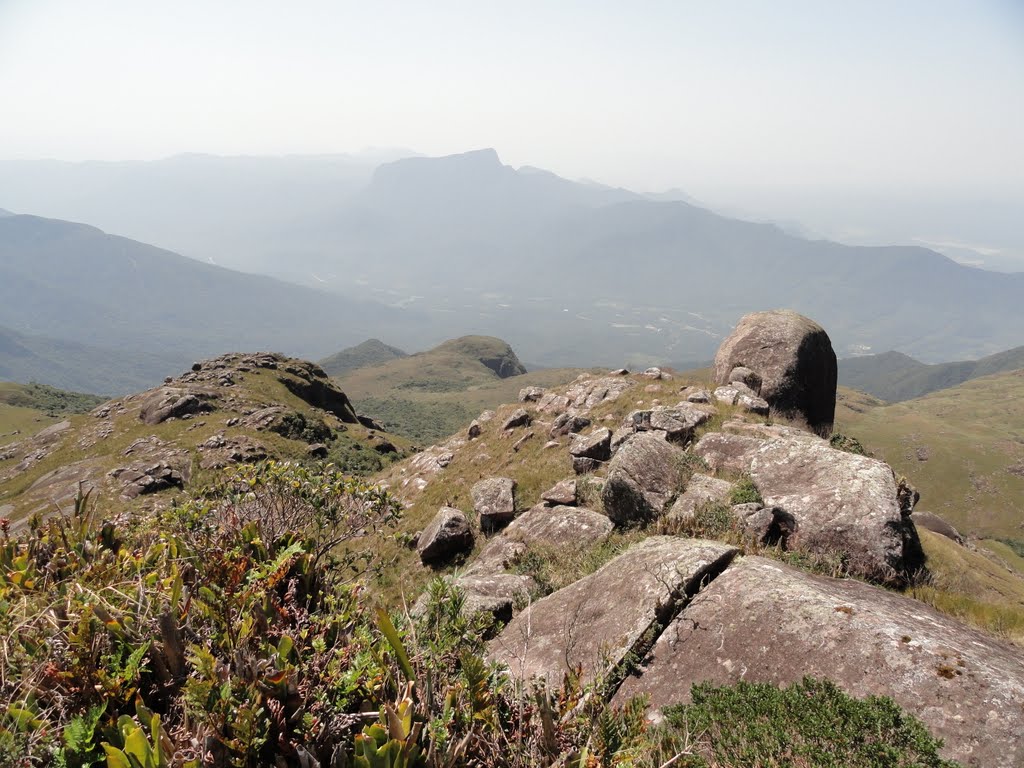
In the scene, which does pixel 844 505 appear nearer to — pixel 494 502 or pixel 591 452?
pixel 591 452

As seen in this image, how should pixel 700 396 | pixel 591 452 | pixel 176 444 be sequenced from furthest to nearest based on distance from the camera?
1. pixel 176 444
2. pixel 700 396
3. pixel 591 452

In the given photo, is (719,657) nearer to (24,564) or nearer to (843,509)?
(843,509)

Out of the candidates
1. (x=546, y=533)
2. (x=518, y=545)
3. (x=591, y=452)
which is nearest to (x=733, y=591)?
(x=546, y=533)

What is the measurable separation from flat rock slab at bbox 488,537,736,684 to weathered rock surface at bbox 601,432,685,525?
3.45m

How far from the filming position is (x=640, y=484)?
13180mm

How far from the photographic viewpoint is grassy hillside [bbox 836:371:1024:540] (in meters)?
108

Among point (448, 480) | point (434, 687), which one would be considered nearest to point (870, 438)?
point (448, 480)

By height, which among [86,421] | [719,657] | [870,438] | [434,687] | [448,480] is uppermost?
[434,687]

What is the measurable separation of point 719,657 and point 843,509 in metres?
6.01

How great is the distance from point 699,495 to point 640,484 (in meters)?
1.58

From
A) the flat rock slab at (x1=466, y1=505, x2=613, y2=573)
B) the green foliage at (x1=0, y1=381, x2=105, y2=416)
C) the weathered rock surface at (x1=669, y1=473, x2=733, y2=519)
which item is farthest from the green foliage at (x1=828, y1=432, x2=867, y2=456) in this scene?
the green foliage at (x1=0, y1=381, x2=105, y2=416)

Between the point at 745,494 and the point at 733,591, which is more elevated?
the point at 733,591

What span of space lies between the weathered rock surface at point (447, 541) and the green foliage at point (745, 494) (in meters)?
9.91

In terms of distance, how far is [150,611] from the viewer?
12.3 ft
